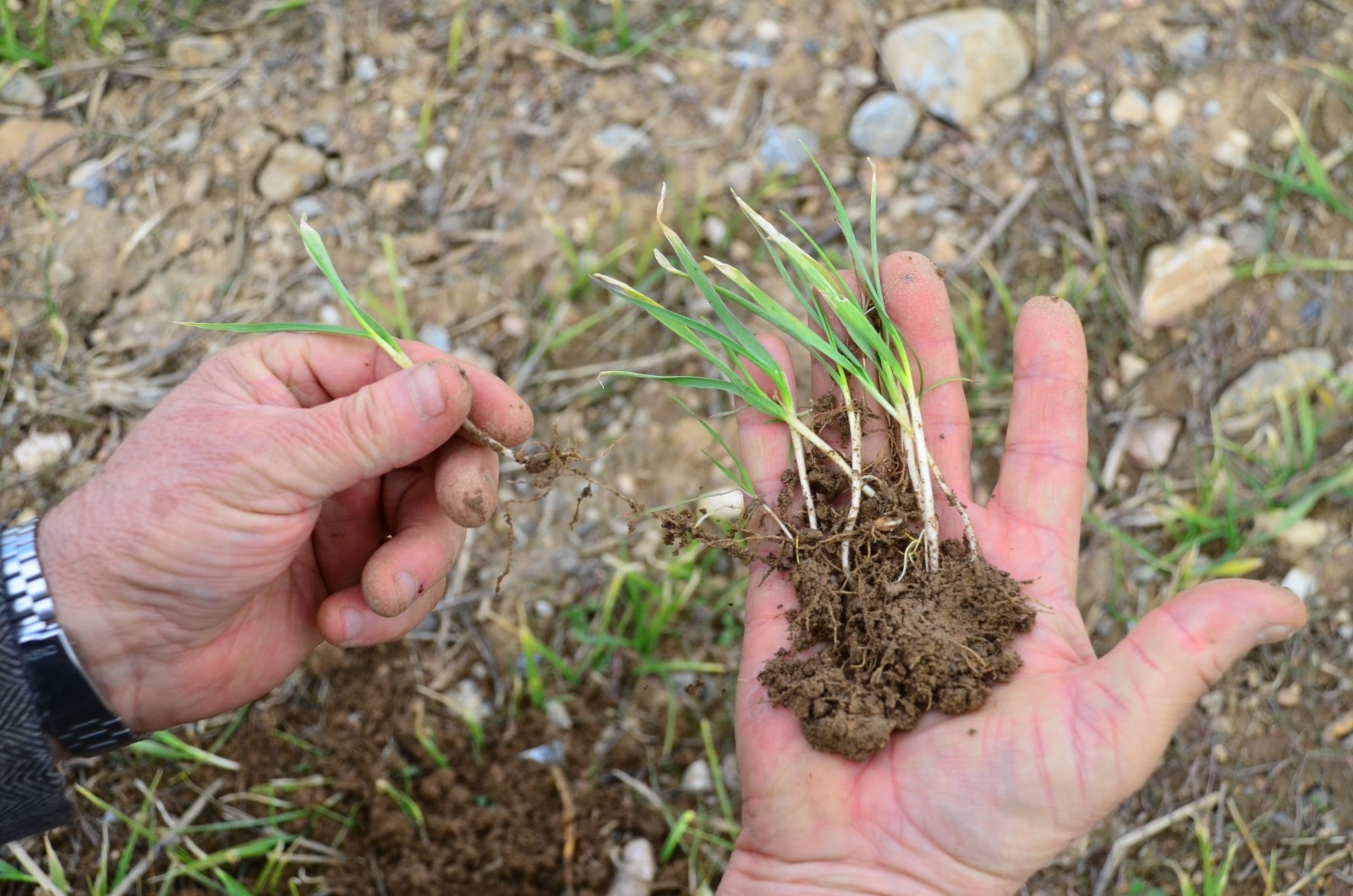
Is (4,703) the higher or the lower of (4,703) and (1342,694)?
the higher

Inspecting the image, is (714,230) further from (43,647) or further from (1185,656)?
(43,647)

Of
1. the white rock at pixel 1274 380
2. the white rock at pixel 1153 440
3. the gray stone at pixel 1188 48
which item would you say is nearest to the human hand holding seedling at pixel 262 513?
the white rock at pixel 1153 440

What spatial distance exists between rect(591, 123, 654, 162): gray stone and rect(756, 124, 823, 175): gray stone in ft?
1.07

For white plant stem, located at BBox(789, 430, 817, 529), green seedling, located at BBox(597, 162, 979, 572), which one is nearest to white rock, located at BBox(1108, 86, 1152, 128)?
green seedling, located at BBox(597, 162, 979, 572)

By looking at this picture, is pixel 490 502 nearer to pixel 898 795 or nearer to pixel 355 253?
pixel 898 795

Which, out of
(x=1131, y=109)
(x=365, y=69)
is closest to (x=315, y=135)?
(x=365, y=69)

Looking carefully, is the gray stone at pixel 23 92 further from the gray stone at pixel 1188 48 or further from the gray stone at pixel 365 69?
the gray stone at pixel 1188 48

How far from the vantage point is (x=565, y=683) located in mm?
2342

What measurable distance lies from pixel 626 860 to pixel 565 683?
0.41 m

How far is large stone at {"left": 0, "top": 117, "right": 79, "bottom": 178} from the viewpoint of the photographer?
283 centimetres

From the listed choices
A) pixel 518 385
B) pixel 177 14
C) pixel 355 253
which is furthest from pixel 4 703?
pixel 177 14

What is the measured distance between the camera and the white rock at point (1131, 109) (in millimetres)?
2854

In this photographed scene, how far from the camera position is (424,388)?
1.48 m

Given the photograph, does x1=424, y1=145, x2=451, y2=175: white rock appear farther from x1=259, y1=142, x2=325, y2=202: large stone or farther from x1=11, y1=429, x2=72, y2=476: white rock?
x1=11, y1=429, x2=72, y2=476: white rock
